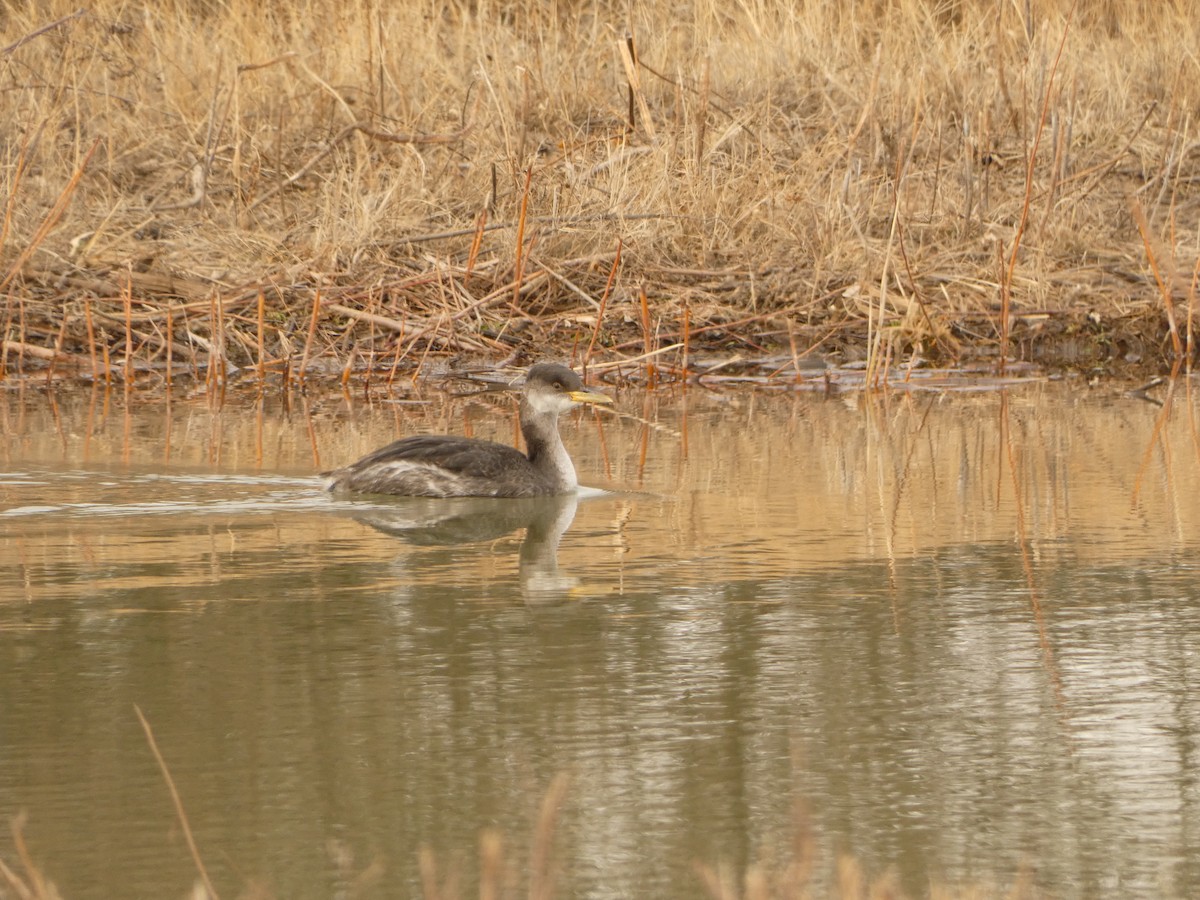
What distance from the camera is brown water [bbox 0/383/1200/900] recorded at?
12.8ft

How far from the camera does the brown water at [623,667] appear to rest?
12.8 feet

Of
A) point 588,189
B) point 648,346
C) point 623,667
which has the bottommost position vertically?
point 623,667

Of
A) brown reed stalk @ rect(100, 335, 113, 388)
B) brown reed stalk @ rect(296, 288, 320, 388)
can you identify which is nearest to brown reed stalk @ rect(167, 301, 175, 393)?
brown reed stalk @ rect(100, 335, 113, 388)

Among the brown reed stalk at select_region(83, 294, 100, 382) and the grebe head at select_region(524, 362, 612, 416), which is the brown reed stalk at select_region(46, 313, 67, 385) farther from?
the grebe head at select_region(524, 362, 612, 416)

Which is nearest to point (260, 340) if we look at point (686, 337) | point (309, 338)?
point (309, 338)

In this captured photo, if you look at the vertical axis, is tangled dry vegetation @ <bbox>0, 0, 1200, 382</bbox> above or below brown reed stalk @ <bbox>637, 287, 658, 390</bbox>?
above

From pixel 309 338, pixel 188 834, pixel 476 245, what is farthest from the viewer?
pixel 476 245

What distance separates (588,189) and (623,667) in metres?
9.27

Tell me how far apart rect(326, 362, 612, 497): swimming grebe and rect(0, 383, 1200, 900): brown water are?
0.34 ft

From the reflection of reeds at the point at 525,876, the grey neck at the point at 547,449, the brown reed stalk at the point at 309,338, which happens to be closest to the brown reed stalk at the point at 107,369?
the brown reed stalk at the point at 309,338

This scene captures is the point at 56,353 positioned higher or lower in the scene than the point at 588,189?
lower

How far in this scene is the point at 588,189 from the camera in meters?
14.2

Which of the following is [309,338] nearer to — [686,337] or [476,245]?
[476,245]

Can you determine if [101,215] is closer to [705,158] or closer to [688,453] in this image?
[705,158]
